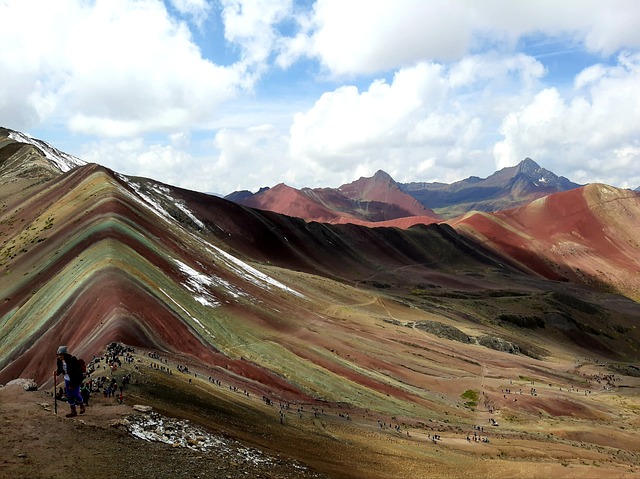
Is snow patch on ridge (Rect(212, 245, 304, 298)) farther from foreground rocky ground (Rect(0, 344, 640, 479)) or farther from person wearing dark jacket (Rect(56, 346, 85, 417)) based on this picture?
person wearing dark jacket (Rect(56, 346, 85, 417))

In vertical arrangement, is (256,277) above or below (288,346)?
above

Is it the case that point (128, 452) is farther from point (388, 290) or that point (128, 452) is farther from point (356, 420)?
point (388, 290)

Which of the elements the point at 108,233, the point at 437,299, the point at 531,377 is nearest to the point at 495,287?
the point at 437,299

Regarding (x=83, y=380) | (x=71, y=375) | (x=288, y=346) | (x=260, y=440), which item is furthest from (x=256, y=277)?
(x=71, y=375)

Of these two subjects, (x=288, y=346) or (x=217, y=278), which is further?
(x=217, y=278)

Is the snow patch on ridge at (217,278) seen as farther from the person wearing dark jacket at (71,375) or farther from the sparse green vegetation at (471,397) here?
the person wearing dark jacket at (71,375)

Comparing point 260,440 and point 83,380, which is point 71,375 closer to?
point 83,380
